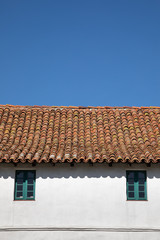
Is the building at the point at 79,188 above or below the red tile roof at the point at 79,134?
below

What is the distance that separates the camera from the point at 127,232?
13.3 meters

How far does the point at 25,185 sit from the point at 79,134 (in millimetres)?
3468

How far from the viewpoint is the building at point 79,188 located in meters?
13.3

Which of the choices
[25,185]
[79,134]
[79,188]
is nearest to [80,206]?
[79,188]

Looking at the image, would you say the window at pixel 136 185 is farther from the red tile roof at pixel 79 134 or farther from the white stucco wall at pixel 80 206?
the red tile roof at pixel 79 134

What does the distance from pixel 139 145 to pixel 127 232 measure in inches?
143

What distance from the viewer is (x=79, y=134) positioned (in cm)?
1551

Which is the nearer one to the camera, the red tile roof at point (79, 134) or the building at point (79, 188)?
the building at point (79, 188)

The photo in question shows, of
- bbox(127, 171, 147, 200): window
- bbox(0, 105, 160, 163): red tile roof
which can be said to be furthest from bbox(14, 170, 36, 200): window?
bbox(127, 171, 147, 200): window

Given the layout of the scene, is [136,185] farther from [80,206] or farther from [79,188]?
[80,206]

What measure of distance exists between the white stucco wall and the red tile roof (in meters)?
0.72

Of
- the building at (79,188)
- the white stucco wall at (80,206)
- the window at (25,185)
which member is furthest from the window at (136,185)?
the window at (25,185)

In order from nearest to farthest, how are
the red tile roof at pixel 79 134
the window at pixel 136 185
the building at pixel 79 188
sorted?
1. the building at pixel 79 188
2. the red tile roof at pixel 79 134
3. the window at pixel 136 185

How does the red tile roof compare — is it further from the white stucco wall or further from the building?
the white stucco wall
